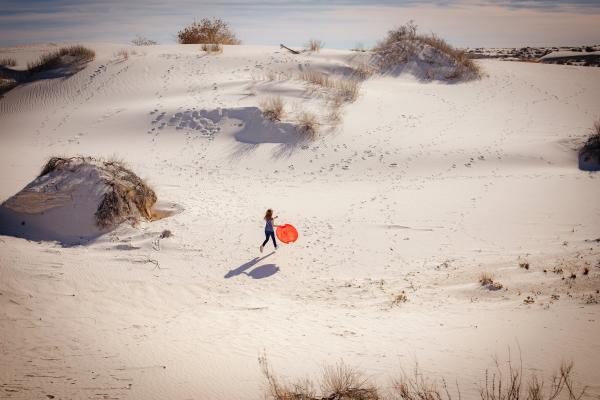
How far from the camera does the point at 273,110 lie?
14898 millimetres

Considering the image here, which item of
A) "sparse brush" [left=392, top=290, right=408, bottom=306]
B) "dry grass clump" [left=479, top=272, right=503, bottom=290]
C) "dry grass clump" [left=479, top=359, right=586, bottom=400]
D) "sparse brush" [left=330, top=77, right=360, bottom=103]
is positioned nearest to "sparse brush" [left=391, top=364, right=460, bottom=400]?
"dry grass clump" [left=479, top=359, right=586, bottom=400]

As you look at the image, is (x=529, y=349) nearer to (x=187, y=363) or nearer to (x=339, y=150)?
(x=187, y=363)

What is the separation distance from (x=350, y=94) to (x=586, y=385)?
1447cm

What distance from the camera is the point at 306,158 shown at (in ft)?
43.1

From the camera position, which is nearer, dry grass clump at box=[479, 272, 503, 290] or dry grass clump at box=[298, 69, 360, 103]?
dry grass clump at box=[479, 272, 503, 290]

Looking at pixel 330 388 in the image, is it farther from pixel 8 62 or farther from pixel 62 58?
pixel 8 62

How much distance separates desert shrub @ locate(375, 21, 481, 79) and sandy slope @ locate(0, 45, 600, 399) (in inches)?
82.1

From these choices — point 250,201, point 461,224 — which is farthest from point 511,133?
point 250,201

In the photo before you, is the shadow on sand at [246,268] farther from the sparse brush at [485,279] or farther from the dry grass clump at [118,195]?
the sparse brush at [485,279]

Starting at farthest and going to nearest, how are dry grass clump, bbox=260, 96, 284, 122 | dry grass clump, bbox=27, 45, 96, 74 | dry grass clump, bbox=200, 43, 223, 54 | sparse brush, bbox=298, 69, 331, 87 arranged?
dry grass clump, bbox=200, 43, 223, 54 → dry grass clump, bbox=27, 45, 96, 74 → sparse brush, bbox=298, 69, 331, 87 → dry grass clump, bbox=260, 96, 284, 122

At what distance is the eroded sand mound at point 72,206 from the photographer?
8.44 meters

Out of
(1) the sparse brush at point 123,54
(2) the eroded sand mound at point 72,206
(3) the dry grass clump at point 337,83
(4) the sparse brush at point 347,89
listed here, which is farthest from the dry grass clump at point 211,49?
(2) the eroded sand mound at point 72,206

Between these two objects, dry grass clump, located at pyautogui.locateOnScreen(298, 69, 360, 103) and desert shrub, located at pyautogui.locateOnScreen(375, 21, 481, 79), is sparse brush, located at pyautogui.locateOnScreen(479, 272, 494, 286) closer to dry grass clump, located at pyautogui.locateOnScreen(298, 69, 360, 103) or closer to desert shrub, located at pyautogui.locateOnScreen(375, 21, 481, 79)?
dry grass clump, located at pyautogui.locateOnScreen(298, 69, 360, 103)

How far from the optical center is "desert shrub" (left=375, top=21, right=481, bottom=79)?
66.8ft
